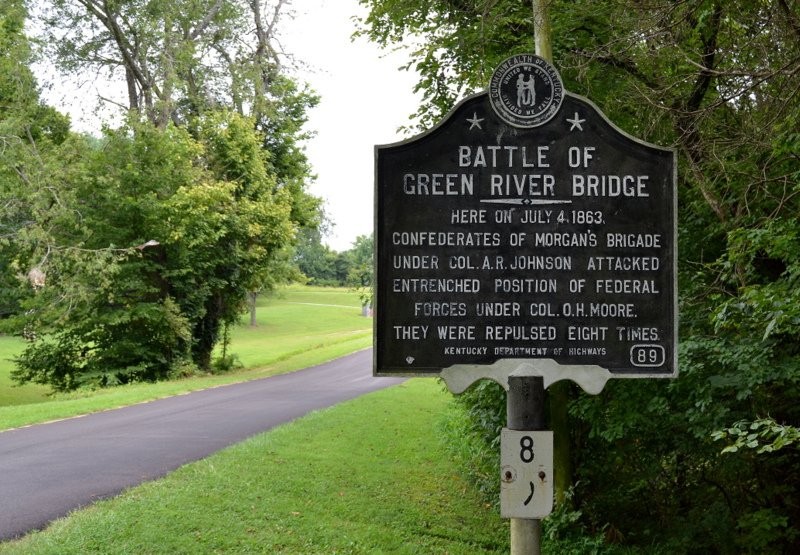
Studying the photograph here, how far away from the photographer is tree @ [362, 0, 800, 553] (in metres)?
6.01

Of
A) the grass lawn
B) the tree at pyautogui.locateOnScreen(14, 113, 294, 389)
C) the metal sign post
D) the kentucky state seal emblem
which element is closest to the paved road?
the grass lawn

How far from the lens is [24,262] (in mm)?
25250

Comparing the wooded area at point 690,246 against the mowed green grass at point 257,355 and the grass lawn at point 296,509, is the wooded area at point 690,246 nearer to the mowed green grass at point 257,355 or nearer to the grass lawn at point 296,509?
the grass lawn at point 296,509

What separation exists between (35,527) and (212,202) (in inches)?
771

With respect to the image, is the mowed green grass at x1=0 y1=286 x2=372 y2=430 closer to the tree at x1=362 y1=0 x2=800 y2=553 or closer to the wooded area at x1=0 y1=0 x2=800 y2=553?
the wooded area at x1=0 y1=0 x2=800 y2=553

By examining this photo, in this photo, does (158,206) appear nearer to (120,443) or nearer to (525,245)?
(120,443)

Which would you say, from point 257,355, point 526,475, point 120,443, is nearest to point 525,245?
point 526,475

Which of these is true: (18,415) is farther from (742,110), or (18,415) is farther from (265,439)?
(742,110)

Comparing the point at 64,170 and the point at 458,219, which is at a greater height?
the point at 64,170

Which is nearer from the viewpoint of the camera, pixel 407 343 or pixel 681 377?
pixel 407 343

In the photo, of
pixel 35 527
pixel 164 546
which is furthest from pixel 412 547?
pixel 35 527

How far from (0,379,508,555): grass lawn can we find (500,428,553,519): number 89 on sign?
3.03 metres

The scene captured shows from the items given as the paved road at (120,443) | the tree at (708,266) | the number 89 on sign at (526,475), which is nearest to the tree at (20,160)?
the paved road at (120,443)

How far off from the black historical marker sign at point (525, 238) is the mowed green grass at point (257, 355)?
12.4 metres
